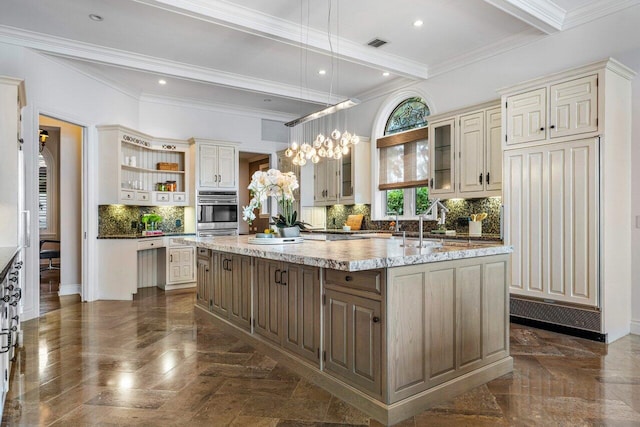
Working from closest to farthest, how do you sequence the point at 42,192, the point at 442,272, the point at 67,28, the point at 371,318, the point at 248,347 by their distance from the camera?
the point at 371,318, the point at 442,272, the point at 248,347, the point at 67,28, the point at 42,192

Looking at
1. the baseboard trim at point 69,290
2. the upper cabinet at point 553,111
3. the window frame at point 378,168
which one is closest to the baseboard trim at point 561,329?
the upper cabinet at point 553,111

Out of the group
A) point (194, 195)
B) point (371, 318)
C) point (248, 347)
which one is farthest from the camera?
point (194, 195)

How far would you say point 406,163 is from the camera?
6.32m

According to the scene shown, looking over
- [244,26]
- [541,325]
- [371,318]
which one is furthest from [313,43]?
[541,325]

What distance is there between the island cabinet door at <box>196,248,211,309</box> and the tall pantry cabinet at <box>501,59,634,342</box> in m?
3.33

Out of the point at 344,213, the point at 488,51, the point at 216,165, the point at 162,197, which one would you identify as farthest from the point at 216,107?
the point at 488,51

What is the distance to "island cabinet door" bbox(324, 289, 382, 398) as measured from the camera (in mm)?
2357

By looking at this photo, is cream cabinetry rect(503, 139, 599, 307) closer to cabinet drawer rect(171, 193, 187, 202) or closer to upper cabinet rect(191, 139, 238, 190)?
upper cabinet rect(191, 139, 238, 190)

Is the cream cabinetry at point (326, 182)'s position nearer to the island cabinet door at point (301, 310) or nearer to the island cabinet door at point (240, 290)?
the island cabinet door at point (240, 290)

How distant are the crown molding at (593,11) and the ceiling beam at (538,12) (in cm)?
7

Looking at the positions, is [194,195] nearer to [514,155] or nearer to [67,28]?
[67,28]

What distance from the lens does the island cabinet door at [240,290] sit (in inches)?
145

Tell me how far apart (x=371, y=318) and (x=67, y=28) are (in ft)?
15.6

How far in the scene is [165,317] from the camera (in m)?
4.77
